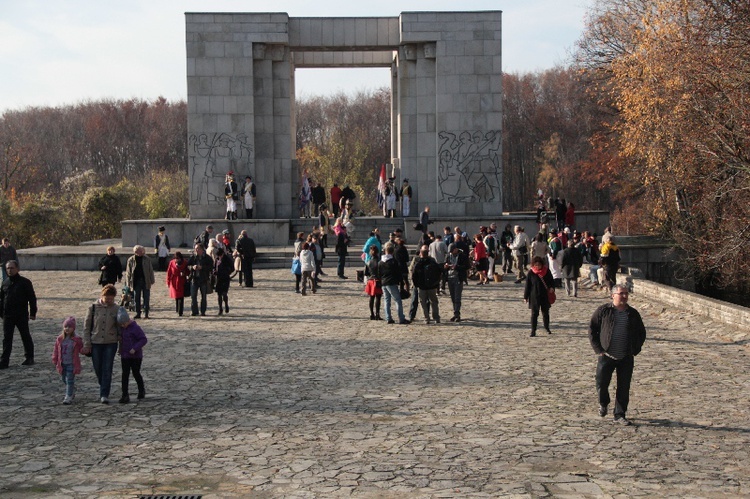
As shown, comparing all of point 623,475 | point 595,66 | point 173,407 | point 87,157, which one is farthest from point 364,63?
point 87,157

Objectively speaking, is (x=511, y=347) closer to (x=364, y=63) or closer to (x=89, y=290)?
(x=89, y=290)

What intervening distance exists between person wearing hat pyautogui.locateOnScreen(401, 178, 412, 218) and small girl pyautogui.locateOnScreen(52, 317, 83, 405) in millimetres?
24233

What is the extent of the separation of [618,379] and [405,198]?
25.1 m

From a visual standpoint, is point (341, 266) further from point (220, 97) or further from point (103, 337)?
point (103, 337)

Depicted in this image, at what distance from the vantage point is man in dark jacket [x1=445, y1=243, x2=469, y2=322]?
1920cm

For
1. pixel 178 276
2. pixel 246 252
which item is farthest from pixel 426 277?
pixel 246 252

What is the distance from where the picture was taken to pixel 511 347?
1609cm

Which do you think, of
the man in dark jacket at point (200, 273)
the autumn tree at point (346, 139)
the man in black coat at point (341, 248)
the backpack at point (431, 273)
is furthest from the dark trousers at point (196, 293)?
the autumn tree at point (346, 139)

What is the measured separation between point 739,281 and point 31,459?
2742cm

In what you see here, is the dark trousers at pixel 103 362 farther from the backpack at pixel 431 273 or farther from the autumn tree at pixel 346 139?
the autumn tree at pixel 346 139

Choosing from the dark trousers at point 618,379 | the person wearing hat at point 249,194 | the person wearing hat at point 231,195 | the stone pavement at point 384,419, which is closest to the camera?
the stone pavement at point 384,419

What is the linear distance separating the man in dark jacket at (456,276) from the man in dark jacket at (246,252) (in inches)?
243

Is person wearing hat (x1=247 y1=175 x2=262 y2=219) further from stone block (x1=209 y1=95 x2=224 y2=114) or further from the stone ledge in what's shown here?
the stone ledge

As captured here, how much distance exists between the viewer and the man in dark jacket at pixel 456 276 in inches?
756
